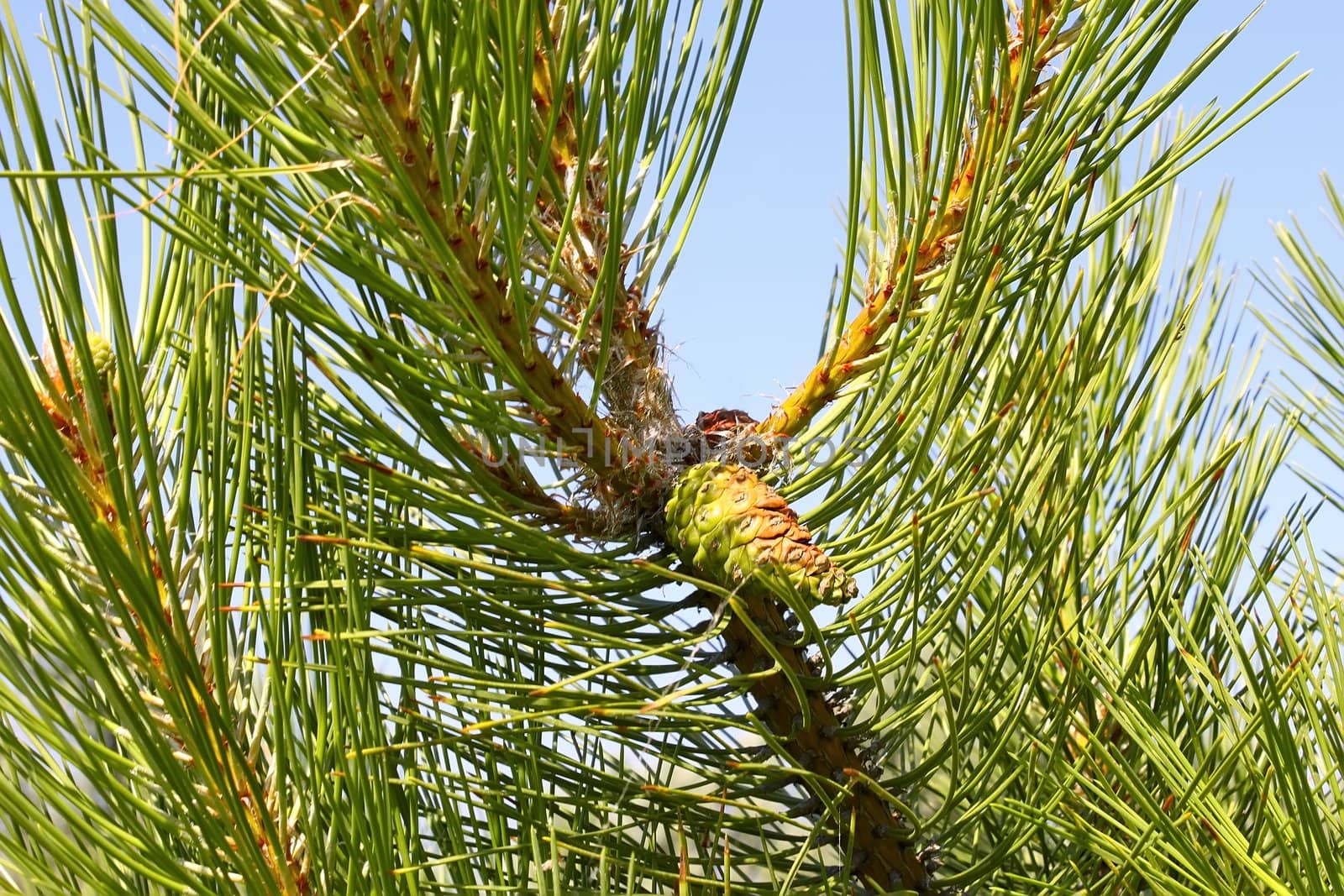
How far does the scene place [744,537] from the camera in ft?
2.06

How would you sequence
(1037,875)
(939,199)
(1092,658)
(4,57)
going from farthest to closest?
(1037,875) → (1092,658) → (939,199) → (4,57)

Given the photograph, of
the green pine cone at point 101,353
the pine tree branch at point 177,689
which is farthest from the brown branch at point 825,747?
the green pine cone at point 101,353

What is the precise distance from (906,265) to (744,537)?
0.61 ft

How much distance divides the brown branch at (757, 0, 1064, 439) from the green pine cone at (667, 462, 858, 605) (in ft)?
0.28

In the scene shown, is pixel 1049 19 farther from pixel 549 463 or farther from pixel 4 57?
pixel 4 57

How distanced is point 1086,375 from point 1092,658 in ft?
0.66

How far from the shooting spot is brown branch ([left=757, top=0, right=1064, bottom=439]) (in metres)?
0.70

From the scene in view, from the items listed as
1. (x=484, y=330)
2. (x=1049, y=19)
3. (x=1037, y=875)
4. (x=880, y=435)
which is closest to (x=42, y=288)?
(x=484, y=330)

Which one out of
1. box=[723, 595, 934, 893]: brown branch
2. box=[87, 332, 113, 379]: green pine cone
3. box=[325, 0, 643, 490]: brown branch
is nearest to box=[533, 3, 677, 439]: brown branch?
box=[325, 0, 643, 490]: brown branch

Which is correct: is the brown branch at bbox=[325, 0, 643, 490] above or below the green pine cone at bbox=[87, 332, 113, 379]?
below

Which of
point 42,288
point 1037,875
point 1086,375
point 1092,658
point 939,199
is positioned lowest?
point 1037,875

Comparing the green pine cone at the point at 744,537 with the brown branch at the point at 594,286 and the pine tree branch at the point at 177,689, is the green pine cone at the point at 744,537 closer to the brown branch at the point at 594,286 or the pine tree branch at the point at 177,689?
the brown branch at the point at 594,286

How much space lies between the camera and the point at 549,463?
712mm

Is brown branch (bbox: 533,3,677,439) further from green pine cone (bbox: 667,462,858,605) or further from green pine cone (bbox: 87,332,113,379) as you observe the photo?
green pine cone (bbox: 87,332,113,379)
